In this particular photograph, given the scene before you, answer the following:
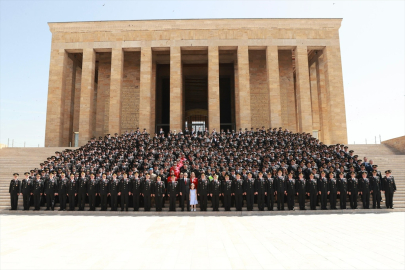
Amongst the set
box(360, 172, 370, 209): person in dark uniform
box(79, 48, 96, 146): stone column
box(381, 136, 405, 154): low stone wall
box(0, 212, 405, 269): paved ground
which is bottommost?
box(0, 212, 405, 269): paved ground

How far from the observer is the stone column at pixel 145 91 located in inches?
985

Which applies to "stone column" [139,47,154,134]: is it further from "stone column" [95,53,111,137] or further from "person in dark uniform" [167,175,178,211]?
"person in dark uniform" [167,175,178,211]

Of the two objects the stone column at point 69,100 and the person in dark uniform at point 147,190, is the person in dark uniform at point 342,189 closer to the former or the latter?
the person in dark uniform at point 147,190

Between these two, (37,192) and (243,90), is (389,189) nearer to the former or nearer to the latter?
(37,192)

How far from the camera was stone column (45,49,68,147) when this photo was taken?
81.8 ft

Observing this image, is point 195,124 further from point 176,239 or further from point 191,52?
point 176,239

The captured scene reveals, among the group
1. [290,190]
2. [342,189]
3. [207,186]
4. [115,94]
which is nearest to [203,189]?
[207,186]

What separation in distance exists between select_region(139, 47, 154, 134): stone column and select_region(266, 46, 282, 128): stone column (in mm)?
10592

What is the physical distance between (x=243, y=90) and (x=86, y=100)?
13831mm

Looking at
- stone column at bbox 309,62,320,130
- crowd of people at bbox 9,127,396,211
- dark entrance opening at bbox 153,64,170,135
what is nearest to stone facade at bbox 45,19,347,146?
stone column at bbox 309,62,320,130

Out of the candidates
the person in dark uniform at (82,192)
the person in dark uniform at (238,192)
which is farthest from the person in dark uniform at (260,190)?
the person in dark uniform at (82,192)

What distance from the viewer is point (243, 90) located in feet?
82.2

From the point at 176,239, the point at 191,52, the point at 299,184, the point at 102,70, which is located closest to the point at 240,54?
the point at 191,52

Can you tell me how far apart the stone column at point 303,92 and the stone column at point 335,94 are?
6.21 ft
